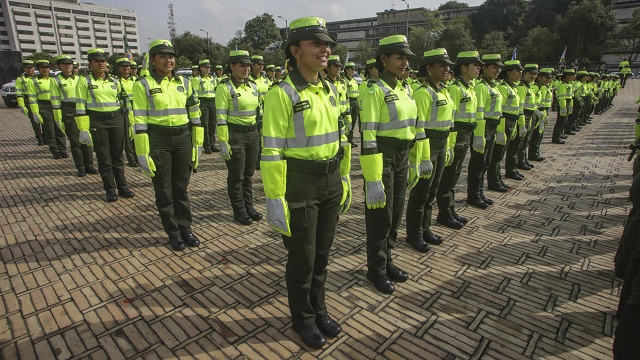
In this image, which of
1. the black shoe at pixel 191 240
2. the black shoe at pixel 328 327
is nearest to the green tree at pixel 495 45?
the black shoe at pixel 191 240

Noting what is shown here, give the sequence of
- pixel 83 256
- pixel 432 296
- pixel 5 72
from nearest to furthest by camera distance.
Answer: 1. pixel 432 296
2. pixel 83 256
3. pixel 5 72

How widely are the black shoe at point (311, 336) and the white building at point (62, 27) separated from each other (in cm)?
9706

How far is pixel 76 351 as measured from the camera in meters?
2.99

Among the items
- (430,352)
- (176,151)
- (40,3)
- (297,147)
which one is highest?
(40,3)

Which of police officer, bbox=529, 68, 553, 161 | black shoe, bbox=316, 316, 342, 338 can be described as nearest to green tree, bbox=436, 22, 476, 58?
police officer, bbox=529, 68, 553, 161

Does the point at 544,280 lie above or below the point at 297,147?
below

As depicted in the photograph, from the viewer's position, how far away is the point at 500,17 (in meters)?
59.6

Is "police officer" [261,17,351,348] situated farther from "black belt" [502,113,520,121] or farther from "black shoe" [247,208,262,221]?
"black belt" [502,113,520,121]

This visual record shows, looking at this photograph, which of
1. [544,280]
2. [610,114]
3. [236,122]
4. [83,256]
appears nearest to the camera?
[544,280]

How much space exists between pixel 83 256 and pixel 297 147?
3678 mm

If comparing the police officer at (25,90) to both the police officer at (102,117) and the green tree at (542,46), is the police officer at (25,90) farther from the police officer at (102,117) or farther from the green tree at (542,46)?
the green tree at (542,46)

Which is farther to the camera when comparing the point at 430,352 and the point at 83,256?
the point at 83,256

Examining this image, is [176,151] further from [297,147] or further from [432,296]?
[432,296]

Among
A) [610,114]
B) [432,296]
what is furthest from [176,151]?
[610,114]
